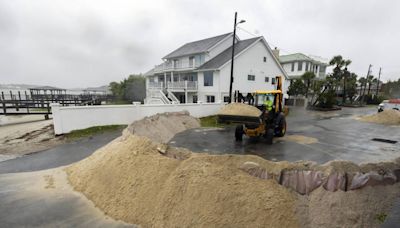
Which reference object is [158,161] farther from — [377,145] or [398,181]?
[377,145]

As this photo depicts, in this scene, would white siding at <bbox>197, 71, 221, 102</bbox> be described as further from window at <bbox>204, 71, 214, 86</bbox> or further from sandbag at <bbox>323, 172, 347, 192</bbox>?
sandbag at <bbox>323, 172, 347, 192</bbox>

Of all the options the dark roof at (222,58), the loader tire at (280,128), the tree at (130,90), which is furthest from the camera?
the tree at (130,90)

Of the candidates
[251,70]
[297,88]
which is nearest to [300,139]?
[251,70]

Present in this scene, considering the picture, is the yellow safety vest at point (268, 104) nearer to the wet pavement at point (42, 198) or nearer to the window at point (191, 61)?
the wet pavement at point (42, 198)

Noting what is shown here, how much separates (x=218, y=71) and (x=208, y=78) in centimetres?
165

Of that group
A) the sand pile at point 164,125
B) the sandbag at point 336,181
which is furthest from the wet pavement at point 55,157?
the sandbag at point 336,181

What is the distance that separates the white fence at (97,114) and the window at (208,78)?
7171mm

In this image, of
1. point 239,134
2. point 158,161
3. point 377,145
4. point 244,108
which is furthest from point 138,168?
point 377,145

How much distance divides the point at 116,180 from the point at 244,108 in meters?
5.68

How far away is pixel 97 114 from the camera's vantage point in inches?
424

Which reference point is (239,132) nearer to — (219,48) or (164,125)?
(164,125)

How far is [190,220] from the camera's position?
3.38m

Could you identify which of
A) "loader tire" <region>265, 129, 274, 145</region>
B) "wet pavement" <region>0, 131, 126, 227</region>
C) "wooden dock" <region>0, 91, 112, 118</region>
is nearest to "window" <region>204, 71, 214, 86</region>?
"wooden dock" <region>0, 91, 112, 118</region>

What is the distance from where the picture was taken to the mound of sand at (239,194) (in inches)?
130
